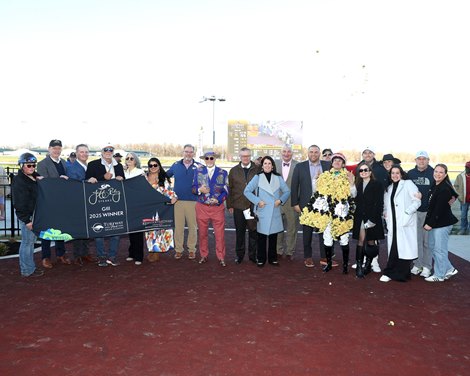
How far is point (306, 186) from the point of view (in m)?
8.36

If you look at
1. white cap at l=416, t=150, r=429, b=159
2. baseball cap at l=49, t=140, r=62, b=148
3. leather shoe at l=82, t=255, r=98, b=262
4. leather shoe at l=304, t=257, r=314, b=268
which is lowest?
leather shoe at l=304, t=257, r=314, b=268

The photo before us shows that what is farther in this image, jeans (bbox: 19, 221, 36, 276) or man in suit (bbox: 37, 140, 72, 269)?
man in suit (bbox: 37, 140, 72, 269)

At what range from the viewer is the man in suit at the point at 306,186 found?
8.35 meters

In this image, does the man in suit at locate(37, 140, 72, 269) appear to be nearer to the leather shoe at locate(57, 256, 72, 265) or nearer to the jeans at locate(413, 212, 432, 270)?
the leather shoe at locate(57, 256, 72, 265)

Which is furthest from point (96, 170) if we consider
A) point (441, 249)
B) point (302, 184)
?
point (441, 249)

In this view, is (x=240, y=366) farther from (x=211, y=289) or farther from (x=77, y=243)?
(x=77, y=243)

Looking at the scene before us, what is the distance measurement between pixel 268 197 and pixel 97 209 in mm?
3265

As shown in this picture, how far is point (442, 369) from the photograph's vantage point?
14.0 feet

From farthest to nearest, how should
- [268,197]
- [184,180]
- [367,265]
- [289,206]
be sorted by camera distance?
[289,206], [184,180], [268,197], [367,265]

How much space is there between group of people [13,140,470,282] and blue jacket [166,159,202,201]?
0.02 meters

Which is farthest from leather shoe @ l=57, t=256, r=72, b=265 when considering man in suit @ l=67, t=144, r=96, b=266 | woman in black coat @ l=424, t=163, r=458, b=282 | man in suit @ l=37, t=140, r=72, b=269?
woman in black coat @ l=424, t=163, r=458, b=282

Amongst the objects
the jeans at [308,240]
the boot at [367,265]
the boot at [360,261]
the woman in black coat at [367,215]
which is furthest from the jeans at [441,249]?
the jeans at [308,240]

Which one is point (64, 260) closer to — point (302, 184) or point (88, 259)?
point (88, 259)

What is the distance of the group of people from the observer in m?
7.26
